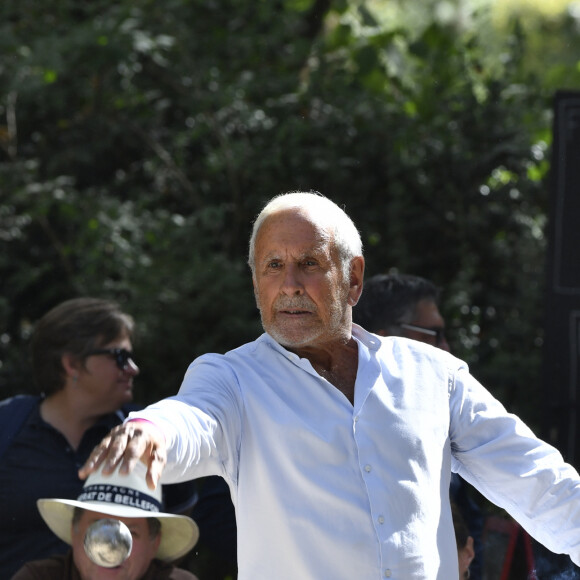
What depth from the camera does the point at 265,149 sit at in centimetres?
632

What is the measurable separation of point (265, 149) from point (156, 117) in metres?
0.79

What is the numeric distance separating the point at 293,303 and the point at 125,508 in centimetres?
127

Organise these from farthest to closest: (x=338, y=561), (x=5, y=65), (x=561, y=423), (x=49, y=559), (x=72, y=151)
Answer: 1. (x=72, y=151)
2. (x=5, y=65)
3. (x=561, y=423)
4. (x=49, y=559)
5. (x=338, y=561)

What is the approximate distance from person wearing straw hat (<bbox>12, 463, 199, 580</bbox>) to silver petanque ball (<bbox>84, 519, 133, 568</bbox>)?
65 cm

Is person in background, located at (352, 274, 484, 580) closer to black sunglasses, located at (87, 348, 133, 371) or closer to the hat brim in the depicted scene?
black sunglasses, located at (87, 348, 133, 371)

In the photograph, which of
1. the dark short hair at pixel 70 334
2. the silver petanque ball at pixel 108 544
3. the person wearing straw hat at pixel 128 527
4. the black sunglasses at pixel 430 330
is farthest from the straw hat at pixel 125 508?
the black sunglasses at pixel 430 330

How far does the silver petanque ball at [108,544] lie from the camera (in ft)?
8.12

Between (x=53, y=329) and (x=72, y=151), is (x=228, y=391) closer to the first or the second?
(x=53, y=329)

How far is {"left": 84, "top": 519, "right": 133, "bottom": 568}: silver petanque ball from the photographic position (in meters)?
2.47

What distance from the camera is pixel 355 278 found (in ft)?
8.48

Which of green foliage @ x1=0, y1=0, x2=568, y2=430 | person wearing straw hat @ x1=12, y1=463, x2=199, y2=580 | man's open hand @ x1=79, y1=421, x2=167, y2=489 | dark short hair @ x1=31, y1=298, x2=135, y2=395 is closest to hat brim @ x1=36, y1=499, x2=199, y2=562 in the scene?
person wearing straw hat @ x1=12, y1=463, x2=199, y2=580

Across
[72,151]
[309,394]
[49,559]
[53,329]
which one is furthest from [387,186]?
[309,394]

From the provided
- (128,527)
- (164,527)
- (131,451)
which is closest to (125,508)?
(128,527)

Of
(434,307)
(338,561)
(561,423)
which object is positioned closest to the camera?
(338,561)
